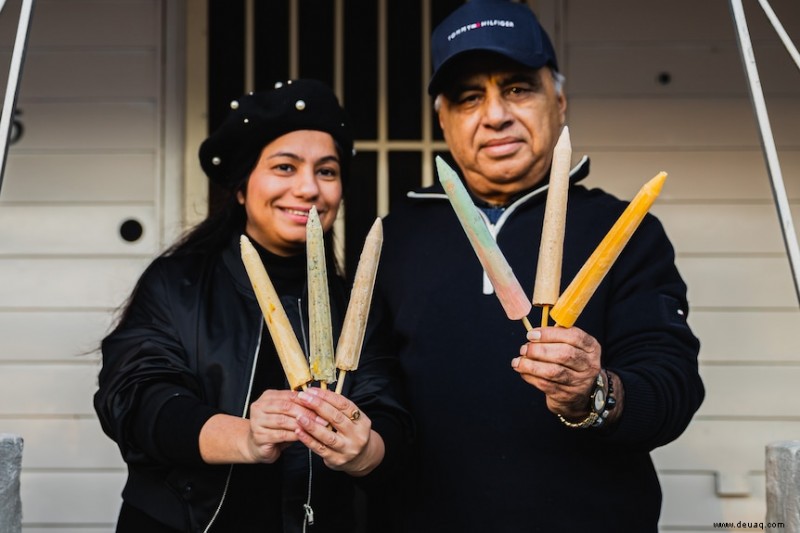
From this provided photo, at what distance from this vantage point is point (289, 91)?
2406mm

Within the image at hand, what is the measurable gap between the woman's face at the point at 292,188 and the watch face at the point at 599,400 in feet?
2.63

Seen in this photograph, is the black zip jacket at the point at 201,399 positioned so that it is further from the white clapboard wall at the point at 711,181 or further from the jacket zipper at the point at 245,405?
the white clapboard wall at the point at 711,181

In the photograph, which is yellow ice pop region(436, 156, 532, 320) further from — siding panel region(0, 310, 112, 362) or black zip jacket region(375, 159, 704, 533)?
siding panel region(0, 310, 112, 362)

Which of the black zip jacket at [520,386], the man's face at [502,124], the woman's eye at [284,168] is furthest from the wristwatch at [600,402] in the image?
the woman's eye at [284,168]

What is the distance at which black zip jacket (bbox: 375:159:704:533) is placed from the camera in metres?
2.24

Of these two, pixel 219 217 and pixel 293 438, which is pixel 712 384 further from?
pixel 293 438

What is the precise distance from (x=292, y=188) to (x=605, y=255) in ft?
2.93

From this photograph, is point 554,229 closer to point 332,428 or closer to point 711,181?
point 332,428

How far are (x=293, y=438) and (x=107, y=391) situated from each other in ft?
1.77

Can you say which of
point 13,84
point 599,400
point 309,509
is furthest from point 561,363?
point 13,84

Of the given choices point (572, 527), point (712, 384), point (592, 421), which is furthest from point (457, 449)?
point (712, 384)

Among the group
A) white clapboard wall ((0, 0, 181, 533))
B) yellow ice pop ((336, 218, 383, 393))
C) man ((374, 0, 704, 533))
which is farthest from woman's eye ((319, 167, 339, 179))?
white clapboard wall ((0, 0, 181, 533))

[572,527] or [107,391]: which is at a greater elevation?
[107,391]

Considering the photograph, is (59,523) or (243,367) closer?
(243,367)
